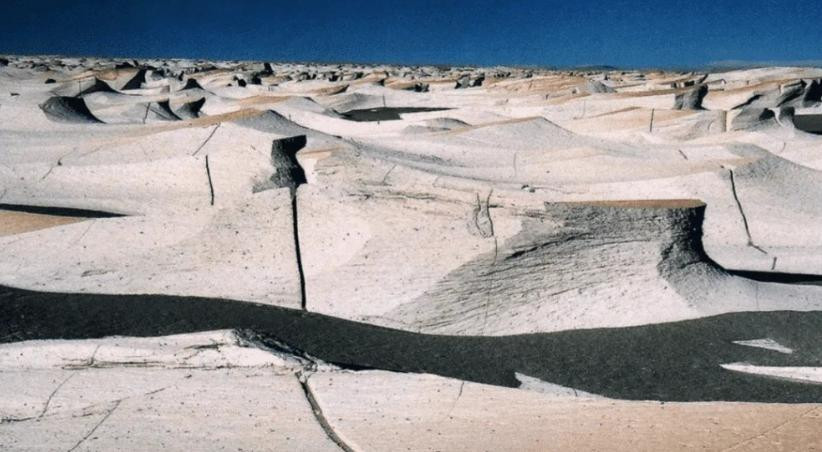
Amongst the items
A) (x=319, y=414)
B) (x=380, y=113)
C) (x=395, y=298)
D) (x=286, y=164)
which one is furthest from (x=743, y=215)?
(x=380, y=113)

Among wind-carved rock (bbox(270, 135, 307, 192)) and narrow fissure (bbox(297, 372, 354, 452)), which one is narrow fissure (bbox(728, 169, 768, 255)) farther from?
narrow fissure (bbox(297, 372, 354, 452))

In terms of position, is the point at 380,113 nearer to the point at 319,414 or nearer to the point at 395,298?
the point at 395,298

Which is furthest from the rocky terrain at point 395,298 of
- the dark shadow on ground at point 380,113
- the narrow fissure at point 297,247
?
the dark shadow on ground at point 380,113

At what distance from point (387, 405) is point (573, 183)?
4148mm

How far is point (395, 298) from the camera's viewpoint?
16.1 ft

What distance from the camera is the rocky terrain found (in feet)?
10.1

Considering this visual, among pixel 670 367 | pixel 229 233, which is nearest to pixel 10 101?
pixel 229 233

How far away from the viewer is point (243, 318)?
16.1 feet

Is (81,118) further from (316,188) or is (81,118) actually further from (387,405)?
(387,405)

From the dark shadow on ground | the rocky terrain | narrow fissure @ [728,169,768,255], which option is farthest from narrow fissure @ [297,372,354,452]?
the dark shadow on ground

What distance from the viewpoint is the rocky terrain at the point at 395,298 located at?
307 cm

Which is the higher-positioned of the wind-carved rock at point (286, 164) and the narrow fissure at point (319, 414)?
the wind-carved rock at point (286, 164)

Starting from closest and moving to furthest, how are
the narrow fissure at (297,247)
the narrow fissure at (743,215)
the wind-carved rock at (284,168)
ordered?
the narrow fissure at (297,247)
the wind-carved rock at (284,168)
the narrow fissure at (743,215)

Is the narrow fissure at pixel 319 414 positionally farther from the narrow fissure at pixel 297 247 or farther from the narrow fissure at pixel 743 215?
the narrow fissure at pixel 743 215
